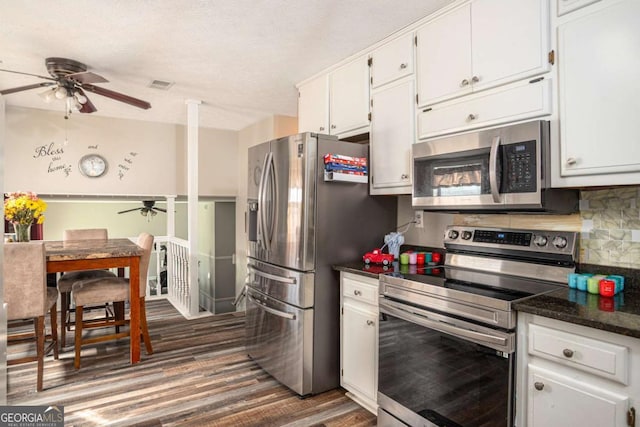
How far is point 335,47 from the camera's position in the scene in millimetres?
2779

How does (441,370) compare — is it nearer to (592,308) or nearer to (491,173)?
(592,308)

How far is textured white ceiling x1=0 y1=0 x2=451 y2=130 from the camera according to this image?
225 cm

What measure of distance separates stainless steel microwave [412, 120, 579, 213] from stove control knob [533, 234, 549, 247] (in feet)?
0.59

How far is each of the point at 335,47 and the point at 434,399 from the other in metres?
2.37

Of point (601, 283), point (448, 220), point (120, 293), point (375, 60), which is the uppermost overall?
point (375, 60)

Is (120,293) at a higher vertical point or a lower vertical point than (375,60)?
lower

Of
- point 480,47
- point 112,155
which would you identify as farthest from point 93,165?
point 480,47

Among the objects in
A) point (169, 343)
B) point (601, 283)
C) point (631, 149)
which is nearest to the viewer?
point (631, 149)

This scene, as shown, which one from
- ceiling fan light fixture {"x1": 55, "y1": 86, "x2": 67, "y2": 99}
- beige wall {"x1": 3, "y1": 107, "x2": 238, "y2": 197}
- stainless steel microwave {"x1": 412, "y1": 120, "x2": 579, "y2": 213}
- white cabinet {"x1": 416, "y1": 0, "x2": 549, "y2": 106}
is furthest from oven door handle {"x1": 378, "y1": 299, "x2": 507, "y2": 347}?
beige wall {"x1": 3, "y1": 107, "x2": 238, "y2": 197}

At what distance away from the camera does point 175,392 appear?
8.75 feet

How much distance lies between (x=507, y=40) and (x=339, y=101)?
1392 millimetres

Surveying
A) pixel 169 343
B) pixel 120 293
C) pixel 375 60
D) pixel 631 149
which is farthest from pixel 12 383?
pixel 631 149

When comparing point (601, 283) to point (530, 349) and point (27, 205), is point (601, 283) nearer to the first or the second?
point (530, 349)

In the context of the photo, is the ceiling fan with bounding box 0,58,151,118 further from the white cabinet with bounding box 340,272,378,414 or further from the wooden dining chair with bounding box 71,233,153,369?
the white cabinet with bounding box 340,272,378,414
